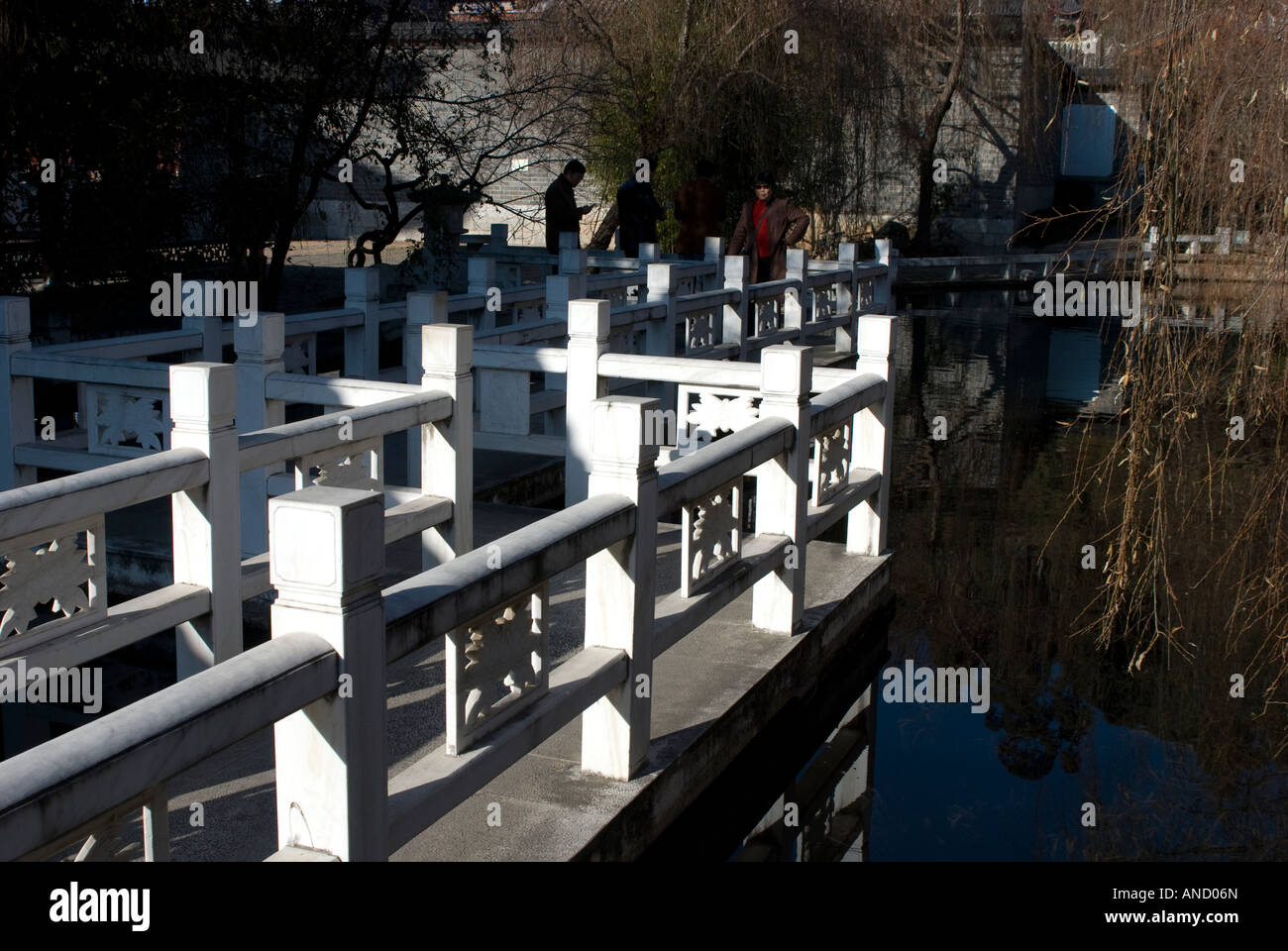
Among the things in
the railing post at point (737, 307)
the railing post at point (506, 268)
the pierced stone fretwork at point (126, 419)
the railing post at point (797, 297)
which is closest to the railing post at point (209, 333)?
the pierced stone fretwork at point (126, 419)

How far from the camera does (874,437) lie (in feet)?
22.3

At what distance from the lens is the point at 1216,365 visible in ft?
13.1

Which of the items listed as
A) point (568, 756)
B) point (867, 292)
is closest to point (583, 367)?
point (568, 756)

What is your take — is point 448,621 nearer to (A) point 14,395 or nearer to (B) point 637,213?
(A) point 14,395

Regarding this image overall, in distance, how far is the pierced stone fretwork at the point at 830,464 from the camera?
6.15m

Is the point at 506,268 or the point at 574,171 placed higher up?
the point at 574,171

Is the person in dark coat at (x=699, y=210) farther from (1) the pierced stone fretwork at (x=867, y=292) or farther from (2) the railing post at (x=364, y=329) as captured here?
(2) the railing post at (x=364, y=329)

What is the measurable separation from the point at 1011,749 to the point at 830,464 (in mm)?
1410

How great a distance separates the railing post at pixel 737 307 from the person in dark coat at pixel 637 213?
3261 mm

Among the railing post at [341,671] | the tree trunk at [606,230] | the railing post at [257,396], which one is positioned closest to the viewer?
the railing post at [341,671]

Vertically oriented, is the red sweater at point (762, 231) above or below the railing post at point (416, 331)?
above

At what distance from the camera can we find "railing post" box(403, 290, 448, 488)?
282 inches
